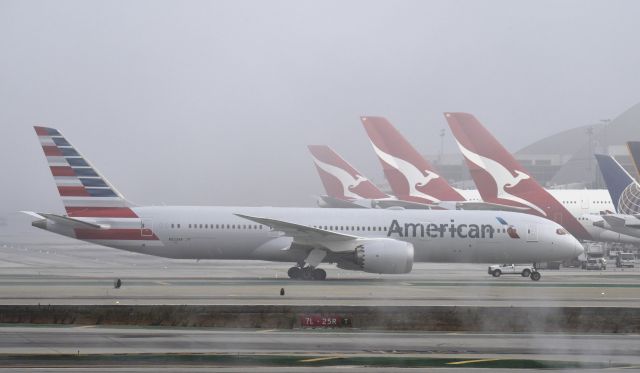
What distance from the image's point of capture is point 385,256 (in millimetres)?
47719

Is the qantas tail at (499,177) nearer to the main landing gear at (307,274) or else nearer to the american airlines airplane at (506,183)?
the american airlines airplane at (506,183)

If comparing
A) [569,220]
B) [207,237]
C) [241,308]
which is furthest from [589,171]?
[241,308]

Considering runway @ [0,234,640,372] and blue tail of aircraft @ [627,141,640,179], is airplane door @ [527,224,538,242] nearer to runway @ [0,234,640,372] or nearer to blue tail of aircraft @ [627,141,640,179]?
runway @ [0,234,640,372]

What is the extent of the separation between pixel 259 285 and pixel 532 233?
53.5ft

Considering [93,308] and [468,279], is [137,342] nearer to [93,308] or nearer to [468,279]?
[93,308]

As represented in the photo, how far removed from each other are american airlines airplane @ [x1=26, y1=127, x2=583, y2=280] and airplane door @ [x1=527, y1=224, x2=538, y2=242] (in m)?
0.03

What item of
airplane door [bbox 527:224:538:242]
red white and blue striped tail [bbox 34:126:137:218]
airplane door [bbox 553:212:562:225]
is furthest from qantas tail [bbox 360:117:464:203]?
red white and blue striped tail [bbox 34:126:137:218]

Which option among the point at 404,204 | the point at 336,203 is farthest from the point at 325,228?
the point at 404,204

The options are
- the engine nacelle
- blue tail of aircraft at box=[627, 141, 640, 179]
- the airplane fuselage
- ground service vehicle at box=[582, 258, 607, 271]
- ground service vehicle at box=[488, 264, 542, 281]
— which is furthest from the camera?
ground service vehicle at box=[582, 258, 607, 271]

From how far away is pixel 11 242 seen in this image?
3130 inches

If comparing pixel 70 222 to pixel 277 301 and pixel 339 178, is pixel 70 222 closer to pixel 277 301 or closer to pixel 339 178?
pixel 277 301

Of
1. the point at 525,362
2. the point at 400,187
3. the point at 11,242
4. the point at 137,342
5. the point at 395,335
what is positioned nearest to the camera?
the point at 525,362

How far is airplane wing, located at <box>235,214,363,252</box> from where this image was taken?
159ft

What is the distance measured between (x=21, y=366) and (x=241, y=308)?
35.2 feet
